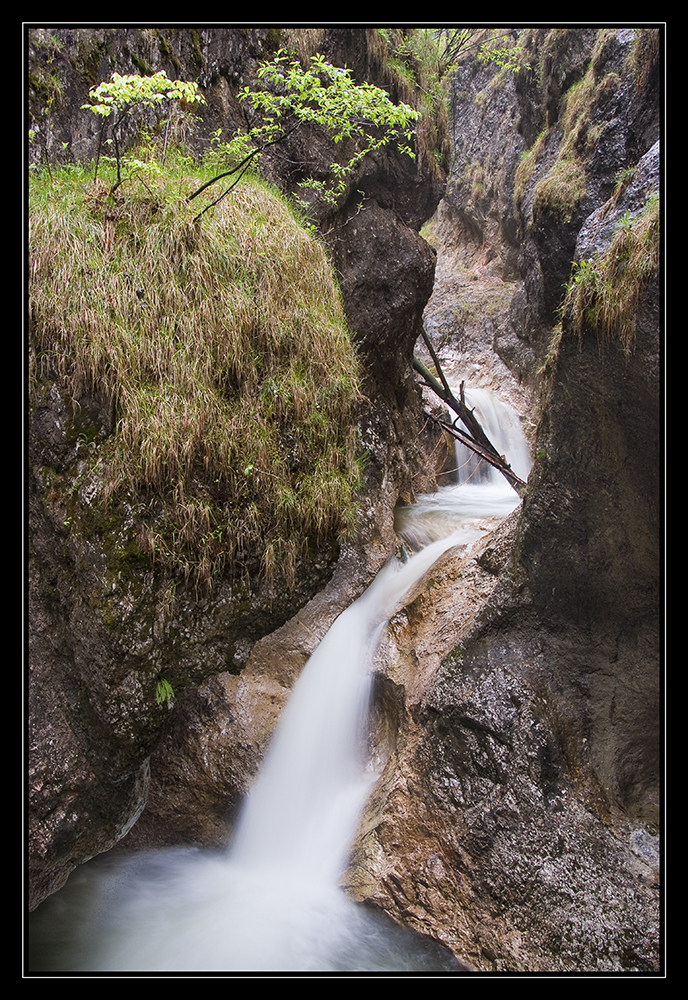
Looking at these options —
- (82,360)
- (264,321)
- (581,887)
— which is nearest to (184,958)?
(581,887)

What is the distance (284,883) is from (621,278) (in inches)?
190

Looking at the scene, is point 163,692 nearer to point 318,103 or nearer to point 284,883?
point 284,883

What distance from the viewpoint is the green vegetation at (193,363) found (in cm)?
373

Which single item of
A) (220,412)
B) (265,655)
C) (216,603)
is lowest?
(265,655)

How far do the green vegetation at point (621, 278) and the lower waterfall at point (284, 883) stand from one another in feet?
8.74

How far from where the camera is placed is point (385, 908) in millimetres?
3898

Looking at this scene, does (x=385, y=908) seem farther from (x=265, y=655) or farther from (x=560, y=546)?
(x=560, y=546)

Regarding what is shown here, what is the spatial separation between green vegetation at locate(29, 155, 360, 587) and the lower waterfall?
1.39 meters

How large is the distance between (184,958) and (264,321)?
427 cm

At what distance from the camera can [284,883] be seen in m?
4.20

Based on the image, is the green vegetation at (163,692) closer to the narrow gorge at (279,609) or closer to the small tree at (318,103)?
the narrow gorge at (279,609)

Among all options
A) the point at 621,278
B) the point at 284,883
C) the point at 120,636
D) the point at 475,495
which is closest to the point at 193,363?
the point at 120,636

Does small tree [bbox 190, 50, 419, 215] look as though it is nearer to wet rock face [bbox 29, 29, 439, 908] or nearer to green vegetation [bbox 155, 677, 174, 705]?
wet rock face [bbox 29, 29, 439, 908]

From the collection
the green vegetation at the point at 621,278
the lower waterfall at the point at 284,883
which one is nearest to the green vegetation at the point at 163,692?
the lower waterfall at the point at 284,883
